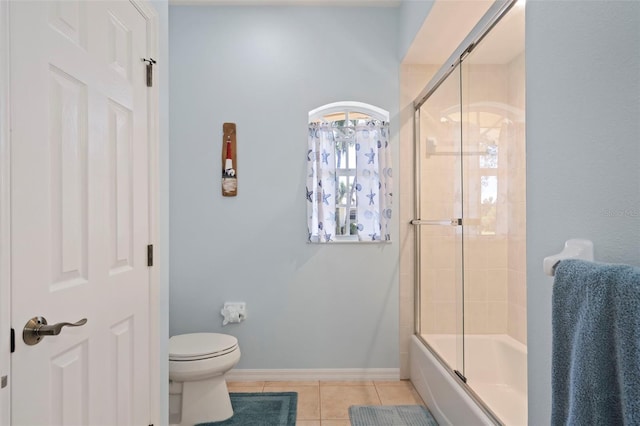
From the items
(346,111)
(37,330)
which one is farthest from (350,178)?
(37,330)

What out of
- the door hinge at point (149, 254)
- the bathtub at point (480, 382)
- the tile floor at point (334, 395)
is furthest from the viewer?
the tile floor at point (334, 395)

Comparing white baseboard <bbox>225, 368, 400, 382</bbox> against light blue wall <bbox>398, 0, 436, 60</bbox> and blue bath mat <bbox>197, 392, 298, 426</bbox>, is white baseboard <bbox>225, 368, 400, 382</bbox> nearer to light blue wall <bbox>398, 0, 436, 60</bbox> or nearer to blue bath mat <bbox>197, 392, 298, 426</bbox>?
blue bath mat <bbox>197, 392, 298, 426</bbox>

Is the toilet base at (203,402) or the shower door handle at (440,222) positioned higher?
the shower door handle at (440,222)

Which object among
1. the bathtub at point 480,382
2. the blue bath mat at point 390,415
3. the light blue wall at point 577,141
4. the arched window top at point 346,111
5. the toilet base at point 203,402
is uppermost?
the arched window top at point 346,111

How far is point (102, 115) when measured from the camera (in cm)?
139

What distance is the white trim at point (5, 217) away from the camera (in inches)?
38.2

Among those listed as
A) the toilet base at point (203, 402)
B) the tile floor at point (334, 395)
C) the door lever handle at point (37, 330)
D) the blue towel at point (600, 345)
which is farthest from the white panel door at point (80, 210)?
the blue towel at point (600, 345)

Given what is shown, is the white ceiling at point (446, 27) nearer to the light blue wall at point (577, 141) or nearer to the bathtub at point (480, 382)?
the light blue wall at point (577, 141)

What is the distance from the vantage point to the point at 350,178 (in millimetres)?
3113

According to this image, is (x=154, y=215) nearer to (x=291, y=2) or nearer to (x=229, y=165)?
(x=229, y=165)

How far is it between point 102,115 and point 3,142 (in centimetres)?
44

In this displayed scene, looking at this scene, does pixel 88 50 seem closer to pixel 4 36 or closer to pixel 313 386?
pixel 4 36

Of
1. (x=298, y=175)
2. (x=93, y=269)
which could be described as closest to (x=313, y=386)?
(x=298, y=175)

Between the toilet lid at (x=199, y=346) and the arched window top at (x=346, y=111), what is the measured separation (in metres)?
1.66
